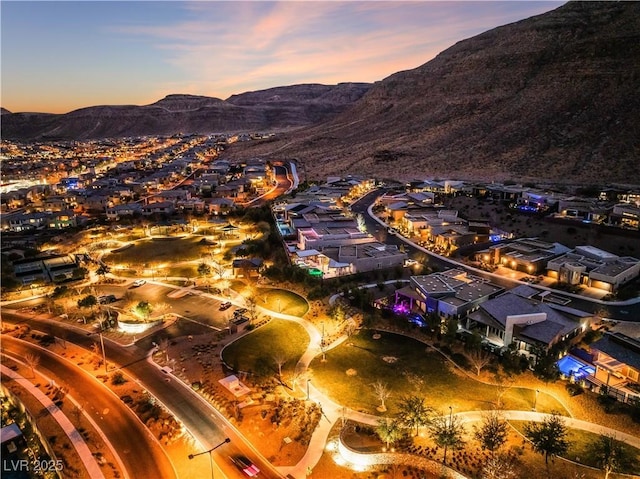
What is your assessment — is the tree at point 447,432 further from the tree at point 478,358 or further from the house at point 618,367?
the house at point 618,367

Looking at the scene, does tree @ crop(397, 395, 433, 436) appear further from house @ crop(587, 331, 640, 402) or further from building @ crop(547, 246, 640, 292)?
building @ crop(547, 246, 640, 292)

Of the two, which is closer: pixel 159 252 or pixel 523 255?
pixel 523 255

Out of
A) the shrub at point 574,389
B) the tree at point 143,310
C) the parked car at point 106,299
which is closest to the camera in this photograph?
the shrub at point 574,389

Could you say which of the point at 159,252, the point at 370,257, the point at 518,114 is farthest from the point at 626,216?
the point at 518,114

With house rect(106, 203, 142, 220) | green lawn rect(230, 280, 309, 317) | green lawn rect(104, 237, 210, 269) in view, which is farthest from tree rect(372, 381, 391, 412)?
house rect(106, 203, 142, 220)

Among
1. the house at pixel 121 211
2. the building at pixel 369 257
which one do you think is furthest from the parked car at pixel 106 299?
the house at pixel 121 211

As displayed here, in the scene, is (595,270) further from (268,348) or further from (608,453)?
(268,348)

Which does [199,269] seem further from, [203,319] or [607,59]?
[607,59]
